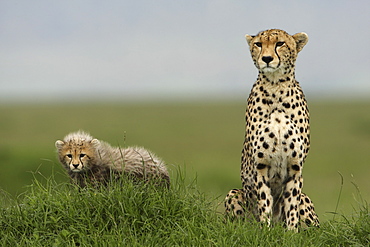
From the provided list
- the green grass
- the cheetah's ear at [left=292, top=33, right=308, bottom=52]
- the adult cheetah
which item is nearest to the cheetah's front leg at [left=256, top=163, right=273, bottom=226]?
the adult cheetah

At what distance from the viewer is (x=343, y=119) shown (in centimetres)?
2714

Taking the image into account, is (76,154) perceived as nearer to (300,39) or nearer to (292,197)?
(292,197)

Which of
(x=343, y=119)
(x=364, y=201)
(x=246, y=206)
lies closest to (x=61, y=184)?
(x=246, y=206)

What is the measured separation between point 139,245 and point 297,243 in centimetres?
100

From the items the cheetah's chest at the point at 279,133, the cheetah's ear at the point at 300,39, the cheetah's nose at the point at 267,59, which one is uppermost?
the cheetah's ear at the point at 300,39

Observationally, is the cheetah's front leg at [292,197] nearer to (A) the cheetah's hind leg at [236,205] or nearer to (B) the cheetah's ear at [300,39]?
(A) the cheetah's hind leg at [236,205]

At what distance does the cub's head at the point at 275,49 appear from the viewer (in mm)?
4141

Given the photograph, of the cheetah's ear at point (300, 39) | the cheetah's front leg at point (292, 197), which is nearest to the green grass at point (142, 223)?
the cheetah's front leg at point (292, 197)

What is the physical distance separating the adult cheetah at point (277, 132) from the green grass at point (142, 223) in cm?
24

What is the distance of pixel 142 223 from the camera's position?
4062mm

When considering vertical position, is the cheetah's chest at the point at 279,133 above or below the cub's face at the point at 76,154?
above

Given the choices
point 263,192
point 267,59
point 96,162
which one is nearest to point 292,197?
point 263,192

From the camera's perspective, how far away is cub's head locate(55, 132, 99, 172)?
472 cm

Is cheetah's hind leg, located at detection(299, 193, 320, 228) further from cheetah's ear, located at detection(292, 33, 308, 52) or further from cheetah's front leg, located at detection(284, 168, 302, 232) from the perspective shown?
cheetah's ear, located at detection(292, 33, 308, 52)
